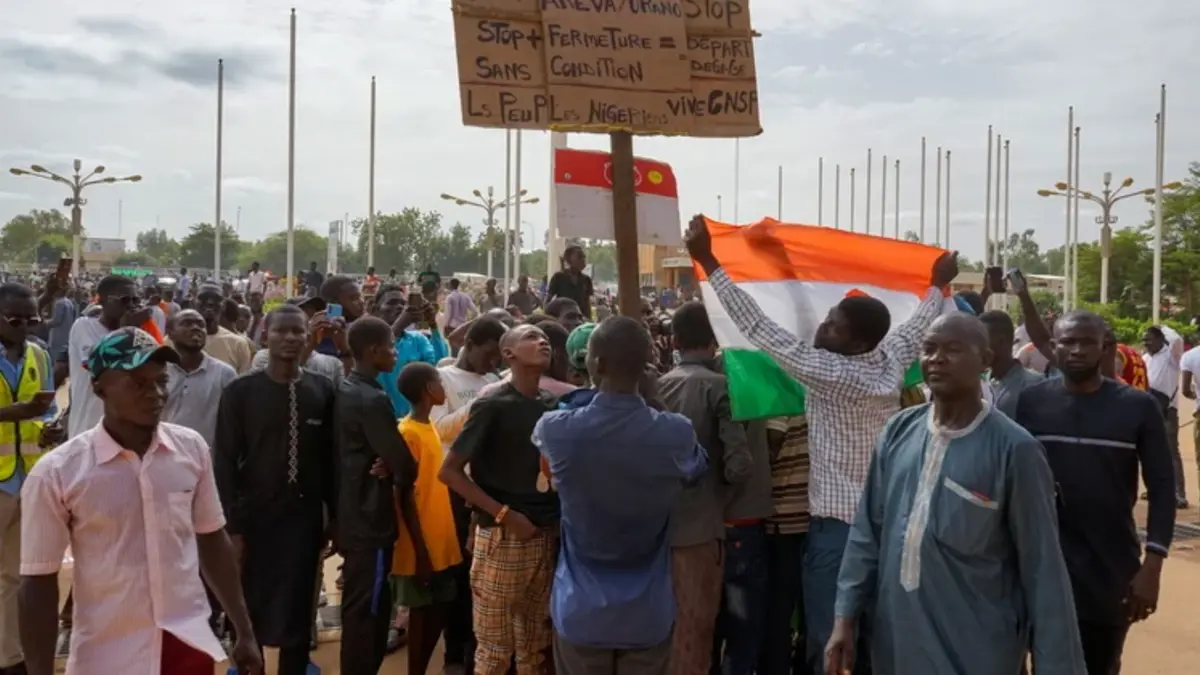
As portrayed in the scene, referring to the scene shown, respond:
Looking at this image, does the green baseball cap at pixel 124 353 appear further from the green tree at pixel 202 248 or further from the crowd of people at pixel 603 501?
the green tree at pixel 202 248

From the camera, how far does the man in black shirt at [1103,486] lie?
3.91 metres

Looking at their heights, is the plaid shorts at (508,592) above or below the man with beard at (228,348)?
below

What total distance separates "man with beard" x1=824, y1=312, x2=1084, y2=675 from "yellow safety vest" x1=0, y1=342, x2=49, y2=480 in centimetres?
405

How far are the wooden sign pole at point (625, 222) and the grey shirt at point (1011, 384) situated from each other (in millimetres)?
1636

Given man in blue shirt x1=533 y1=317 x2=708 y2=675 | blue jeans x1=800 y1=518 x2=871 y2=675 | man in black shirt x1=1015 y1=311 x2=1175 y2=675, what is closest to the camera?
man in blue shirt x1=533 y1=317 x2=708 y2=675

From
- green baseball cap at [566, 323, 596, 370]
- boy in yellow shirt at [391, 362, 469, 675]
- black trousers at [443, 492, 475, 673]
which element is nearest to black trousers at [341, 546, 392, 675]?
boy in yellow shirt at [391, 362, 469, 675]

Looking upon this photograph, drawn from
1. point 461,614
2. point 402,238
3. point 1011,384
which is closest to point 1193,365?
point 1011,384

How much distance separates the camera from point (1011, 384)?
4.87 meters

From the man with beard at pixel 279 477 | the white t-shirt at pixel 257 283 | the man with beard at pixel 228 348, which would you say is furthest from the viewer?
the white t-shirt at pixel 257 283

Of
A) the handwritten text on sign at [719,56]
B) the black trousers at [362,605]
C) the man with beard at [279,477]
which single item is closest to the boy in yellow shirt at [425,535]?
the black trousers at [362,605]

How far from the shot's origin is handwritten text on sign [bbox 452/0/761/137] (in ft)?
14.6

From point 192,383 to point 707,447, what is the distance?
2760mm

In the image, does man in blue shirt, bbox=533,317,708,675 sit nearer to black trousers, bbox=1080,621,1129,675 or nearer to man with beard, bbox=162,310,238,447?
black trousers, bbox=1080,621,1129,675

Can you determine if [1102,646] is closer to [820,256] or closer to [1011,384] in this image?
[1011,384]
